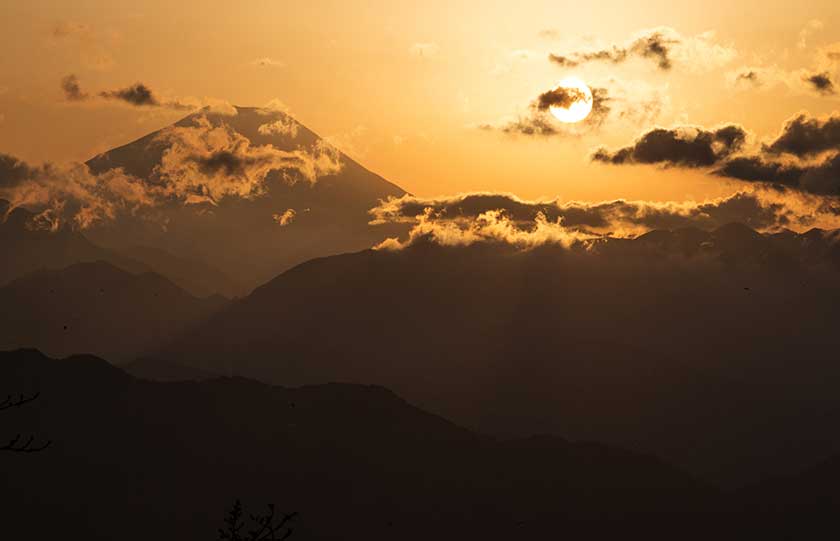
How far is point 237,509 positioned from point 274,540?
1.42 metres

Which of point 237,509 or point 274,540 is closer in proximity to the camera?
point 274,540

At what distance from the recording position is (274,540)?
17.1 m

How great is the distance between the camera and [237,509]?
59.9 feet
